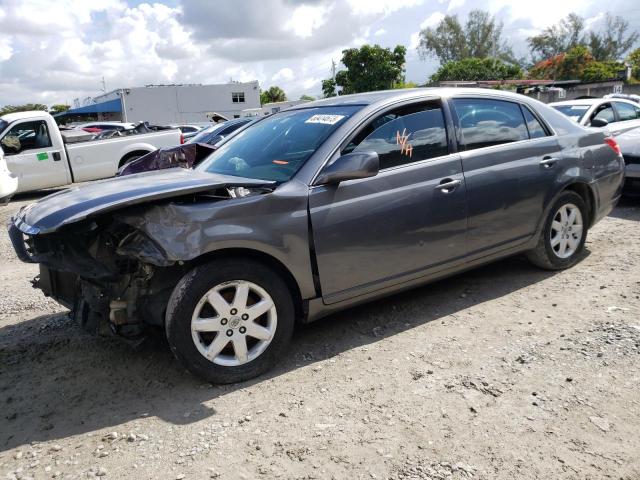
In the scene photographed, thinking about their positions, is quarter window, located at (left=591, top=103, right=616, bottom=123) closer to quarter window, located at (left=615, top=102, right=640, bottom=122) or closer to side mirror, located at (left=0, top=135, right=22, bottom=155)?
quarter window, located at (left=615, top=102, right=640, bottom=122)

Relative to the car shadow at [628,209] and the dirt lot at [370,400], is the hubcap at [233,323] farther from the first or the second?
the car shadow at [628,209]

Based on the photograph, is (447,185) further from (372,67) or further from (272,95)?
(272,95)

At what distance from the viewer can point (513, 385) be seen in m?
3.05

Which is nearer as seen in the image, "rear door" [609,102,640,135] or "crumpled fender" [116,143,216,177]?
"crumpled fender" [116,143,216,177]

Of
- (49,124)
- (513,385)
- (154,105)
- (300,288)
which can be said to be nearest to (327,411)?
(300,288)

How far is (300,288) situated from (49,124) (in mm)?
10246

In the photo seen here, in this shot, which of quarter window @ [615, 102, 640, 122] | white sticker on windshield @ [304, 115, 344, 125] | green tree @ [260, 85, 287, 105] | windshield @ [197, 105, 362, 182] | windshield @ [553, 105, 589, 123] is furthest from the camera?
green tree @ [260, 85, 287, 105]

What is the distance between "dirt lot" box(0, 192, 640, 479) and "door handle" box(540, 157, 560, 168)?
107cm

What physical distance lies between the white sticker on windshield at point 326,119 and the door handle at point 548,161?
6.14ft

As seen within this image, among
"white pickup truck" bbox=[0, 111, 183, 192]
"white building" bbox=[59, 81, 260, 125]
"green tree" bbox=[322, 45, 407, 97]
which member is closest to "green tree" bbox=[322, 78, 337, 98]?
"green tree" bbox=[322, 45, 407, 97]

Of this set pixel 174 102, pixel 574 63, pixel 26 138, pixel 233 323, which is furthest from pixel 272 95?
pixel 233 323

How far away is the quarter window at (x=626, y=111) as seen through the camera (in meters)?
9.84

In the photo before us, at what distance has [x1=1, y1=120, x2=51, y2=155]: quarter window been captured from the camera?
36.7 ft

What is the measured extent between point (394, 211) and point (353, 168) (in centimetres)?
51
